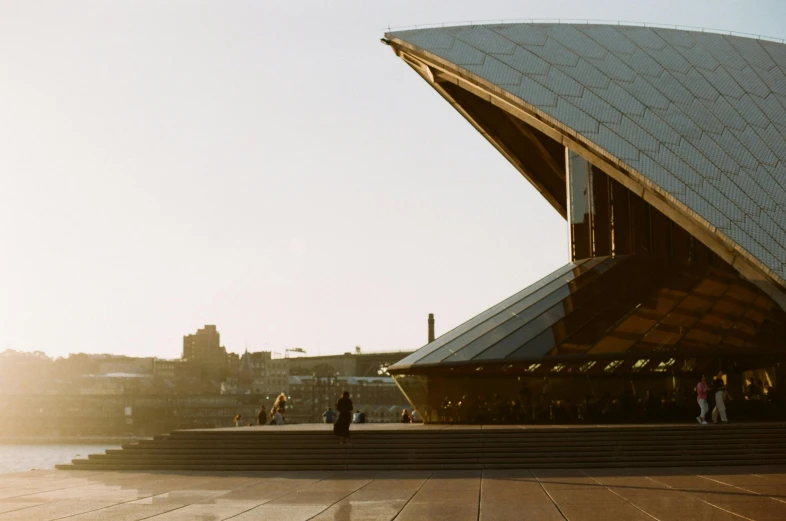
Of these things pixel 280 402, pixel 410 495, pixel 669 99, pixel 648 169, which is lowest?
pixel 410 495

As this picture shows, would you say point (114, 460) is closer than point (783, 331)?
Yes

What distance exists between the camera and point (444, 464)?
19656 millimetres

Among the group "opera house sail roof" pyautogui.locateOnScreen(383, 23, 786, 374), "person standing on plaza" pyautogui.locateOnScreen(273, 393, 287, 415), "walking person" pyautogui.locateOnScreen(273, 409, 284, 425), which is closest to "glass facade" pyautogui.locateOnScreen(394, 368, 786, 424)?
"opera house sail roof" pyautogui.locateOnScreen(383, 23, 786, 374)

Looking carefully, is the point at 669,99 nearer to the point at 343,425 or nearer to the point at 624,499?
the point at 343,425

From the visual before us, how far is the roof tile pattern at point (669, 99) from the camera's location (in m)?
25.4

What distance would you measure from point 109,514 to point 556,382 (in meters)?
15.7

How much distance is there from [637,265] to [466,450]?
12.4 metres

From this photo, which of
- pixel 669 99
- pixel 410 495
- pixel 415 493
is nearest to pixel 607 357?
pixel 669 99

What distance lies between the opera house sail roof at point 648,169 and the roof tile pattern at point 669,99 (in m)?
0.04

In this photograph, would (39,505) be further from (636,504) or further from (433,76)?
(433,76)

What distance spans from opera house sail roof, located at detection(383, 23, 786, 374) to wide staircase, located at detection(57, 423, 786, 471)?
4958 millimetres

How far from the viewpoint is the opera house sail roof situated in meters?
25.5

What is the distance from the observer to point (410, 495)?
14.6 metres

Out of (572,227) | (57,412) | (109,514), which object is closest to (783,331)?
(572,227)
